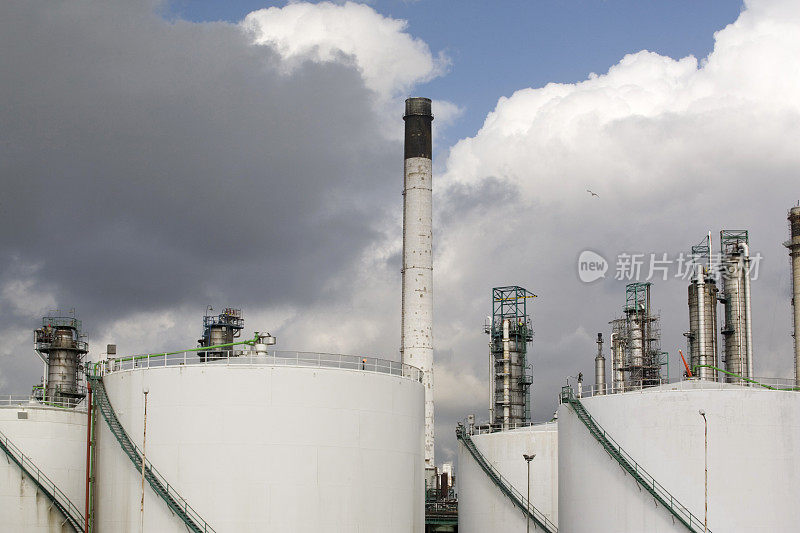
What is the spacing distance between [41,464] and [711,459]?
35.6m

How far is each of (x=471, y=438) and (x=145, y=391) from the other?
97.9ft

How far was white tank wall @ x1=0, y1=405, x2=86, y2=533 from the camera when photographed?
2191 inches

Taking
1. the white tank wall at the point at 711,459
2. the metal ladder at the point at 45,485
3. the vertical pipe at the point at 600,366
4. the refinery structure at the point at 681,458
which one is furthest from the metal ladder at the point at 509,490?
the vertical pipe at the point at 600,366

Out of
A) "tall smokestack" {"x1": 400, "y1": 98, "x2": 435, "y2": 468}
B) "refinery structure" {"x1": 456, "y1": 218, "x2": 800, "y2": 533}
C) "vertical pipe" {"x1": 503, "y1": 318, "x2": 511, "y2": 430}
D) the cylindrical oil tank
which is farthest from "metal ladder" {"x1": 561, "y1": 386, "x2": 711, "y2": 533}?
"vertical pipe" {"x1": 503, "y1": 318, "x2": 511, "y2": 430}

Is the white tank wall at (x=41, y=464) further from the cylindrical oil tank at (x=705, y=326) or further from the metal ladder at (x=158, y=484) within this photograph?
the cylindrical oil tank at (x=705, y=326)

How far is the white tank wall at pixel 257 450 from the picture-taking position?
45469 millimetres

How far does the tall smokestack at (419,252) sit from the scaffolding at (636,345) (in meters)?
22.5

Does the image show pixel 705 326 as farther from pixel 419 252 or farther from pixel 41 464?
pixel 41 464

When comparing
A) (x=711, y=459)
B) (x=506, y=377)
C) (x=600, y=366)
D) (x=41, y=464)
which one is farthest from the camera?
(x=600, y=366)

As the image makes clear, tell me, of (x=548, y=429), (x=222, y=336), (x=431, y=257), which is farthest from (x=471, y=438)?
(x=222, y=336)

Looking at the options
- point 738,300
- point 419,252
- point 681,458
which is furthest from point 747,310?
point 681,458

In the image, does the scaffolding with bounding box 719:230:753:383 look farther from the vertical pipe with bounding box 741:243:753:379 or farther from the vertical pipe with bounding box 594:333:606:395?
the vertical pipe with bounding box 594:333:606:395

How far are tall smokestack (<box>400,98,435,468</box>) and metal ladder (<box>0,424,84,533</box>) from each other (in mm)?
30693

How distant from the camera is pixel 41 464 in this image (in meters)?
57.1
